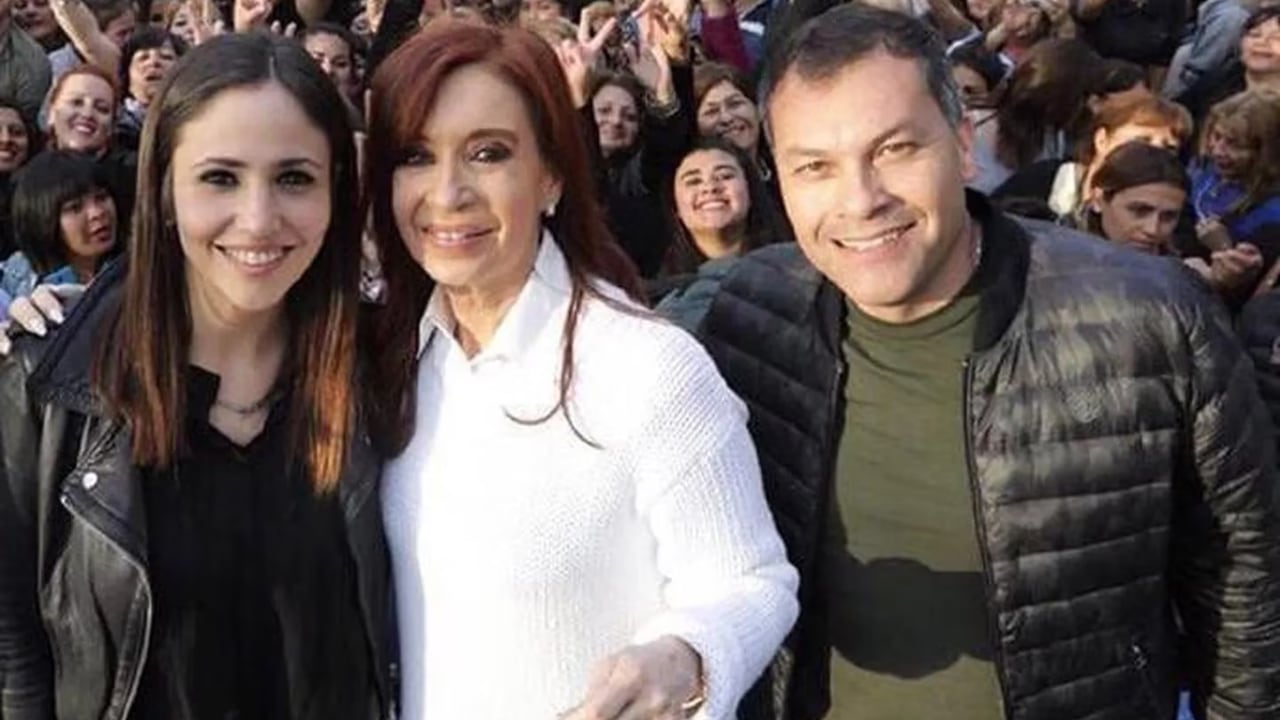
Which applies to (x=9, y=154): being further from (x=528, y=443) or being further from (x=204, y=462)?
(x=528, y=443)

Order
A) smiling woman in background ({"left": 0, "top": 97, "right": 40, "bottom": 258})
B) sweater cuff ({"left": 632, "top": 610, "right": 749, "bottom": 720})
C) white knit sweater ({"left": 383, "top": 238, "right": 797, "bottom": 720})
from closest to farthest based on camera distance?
sweater cuff ({"left": 632, "top": 610, "right": 749, "bottom": 720})
white knit sweater ({"left": 383, "top": 238, "right": 797, "bottom": 720})
smiling woman in background ({"left": 0, "top": 97, "right": 40, "bottom": 258})

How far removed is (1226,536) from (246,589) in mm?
1510

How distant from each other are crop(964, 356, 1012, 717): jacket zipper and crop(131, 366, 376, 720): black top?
3.15 feet

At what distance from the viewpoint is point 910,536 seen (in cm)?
→ 240

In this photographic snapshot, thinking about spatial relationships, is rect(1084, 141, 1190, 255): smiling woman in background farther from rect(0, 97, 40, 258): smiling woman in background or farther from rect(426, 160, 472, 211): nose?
rect(0, 97, 40, 258): smiling woman in background

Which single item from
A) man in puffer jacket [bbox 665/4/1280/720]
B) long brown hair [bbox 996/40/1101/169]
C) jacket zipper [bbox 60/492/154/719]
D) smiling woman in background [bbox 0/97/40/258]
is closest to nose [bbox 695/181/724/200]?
long brown hair [bbox 996/40/1101/169]

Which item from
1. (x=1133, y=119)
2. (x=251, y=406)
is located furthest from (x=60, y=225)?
(x=1133, y=119)

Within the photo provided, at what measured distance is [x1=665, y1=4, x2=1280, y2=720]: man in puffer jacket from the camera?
7.54ft

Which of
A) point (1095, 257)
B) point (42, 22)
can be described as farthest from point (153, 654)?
point (42, 22)

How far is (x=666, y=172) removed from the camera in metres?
6.06

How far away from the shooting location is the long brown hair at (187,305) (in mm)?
2381

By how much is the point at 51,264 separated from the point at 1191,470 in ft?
14.3

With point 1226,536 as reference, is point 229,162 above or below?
above

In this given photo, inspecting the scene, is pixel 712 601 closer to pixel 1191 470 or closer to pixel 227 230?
pixel 1191 470
